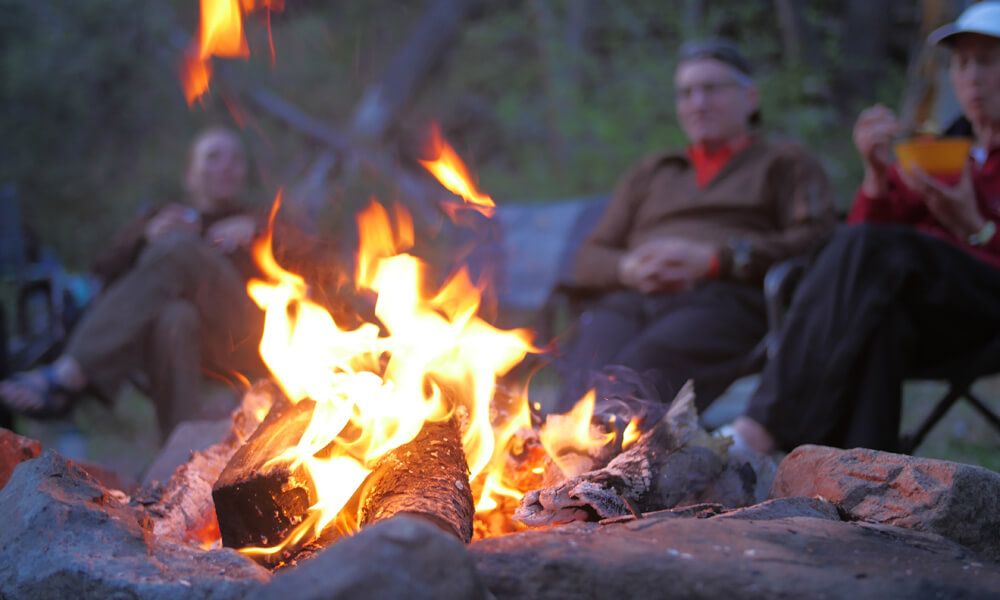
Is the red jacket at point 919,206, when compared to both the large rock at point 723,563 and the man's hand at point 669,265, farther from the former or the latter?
the large rock at point 723,563

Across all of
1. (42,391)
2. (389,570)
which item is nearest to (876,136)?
(389,570)

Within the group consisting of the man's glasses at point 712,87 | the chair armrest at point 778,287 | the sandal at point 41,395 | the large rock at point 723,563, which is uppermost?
the man's glasses at point 712,87

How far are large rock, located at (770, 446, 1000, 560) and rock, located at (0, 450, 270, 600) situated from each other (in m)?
1.11

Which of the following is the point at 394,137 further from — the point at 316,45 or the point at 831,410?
the point at 831,410

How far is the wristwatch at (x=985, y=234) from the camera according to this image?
8.71 feet

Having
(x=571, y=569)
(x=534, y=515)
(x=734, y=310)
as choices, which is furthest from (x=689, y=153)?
(x=571, y=569)

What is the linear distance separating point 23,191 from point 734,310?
8.92 meters

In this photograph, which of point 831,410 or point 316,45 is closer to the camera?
point 831,410

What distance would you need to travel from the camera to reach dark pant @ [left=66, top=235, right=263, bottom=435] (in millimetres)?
3311

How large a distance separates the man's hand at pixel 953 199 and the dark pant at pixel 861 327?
149 mm

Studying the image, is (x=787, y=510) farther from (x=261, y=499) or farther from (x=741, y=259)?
(x=741, y=259)

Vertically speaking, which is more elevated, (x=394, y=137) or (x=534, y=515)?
(x=394, y=137)

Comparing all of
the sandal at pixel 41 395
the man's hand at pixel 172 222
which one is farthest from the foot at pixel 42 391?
the man's hand at pixel 172 222

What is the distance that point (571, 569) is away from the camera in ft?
3.93
